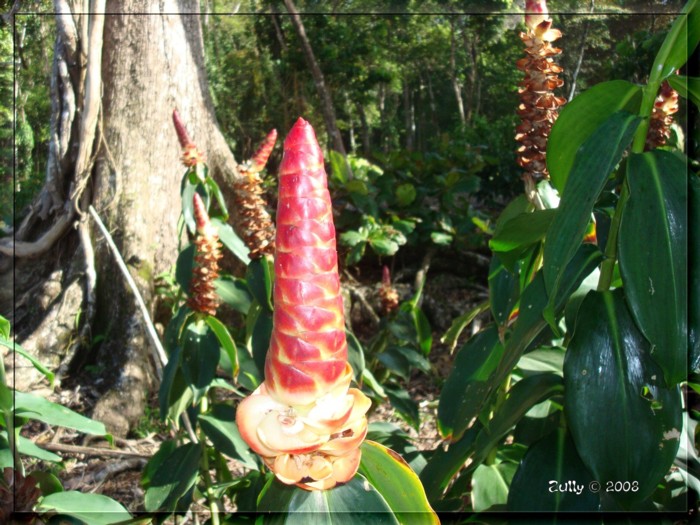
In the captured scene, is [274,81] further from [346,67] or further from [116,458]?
[116,458]

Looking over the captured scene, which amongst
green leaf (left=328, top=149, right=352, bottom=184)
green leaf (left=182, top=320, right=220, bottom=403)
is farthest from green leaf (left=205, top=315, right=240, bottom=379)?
green leaf (left=328, top=149, right=352, bottom=184)

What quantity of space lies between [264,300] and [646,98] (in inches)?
34.3

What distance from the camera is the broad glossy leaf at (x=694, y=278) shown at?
26.6 inches

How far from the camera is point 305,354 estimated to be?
1.64 feet

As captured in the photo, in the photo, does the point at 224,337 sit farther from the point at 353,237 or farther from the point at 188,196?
the point at 353,237

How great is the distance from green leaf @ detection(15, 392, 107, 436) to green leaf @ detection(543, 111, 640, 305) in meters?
0.82

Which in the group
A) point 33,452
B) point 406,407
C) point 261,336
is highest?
point 261,336

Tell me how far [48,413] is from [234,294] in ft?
2.03

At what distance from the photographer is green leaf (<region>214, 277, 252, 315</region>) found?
1.55 meters

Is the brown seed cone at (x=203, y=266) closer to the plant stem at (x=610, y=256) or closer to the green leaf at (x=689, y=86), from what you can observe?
the plant stem at (x=610, y=256)

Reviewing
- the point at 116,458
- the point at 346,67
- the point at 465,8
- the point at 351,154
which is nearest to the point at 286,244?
the point at 465,8

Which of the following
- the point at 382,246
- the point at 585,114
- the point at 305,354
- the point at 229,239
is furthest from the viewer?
the point at 382,246

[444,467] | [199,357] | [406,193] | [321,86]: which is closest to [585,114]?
[444,467]

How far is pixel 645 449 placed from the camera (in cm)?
72
